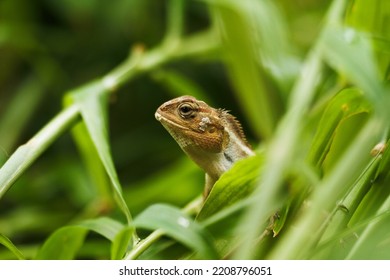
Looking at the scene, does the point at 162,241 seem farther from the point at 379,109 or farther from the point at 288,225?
the point at 379,109

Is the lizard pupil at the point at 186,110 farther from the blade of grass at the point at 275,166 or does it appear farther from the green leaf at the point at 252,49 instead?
the blade of grass at the point at 275,166

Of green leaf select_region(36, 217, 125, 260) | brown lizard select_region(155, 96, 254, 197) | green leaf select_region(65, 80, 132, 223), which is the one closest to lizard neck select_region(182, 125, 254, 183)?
brown lizard select_region(155, 96, 254, 197)

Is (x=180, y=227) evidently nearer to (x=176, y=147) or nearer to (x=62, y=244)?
(x=62, y=244)

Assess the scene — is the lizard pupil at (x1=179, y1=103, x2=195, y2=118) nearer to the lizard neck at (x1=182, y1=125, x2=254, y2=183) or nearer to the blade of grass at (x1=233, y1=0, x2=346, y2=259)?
the lizard neck at (x1=182, y1=125, x2=254, y2=183)

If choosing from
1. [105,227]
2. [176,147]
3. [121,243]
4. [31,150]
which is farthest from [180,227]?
[176,147]

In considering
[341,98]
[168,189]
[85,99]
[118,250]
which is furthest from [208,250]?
[168,189]

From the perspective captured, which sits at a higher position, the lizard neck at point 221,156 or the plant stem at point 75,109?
the plant stem at point 75,109

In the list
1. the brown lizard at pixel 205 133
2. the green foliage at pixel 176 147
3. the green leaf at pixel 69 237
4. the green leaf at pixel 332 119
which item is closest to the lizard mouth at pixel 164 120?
the brown lizard at pixel 205 133
